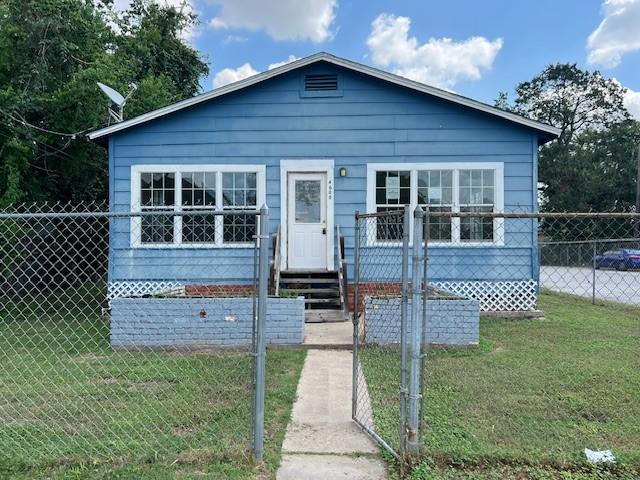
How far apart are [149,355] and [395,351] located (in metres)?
3.17

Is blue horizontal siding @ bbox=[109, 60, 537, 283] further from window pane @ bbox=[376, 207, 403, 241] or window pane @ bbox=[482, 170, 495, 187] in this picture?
window pane @ bbox=[376, 207, 403, 241]

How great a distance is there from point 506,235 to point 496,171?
124 centimetres

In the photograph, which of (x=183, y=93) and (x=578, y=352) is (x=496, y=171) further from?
(x=183, y=93)

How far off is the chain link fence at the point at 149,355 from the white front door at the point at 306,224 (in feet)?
2.91

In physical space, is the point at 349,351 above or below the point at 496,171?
below

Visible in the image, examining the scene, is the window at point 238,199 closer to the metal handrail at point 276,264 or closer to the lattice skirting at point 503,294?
the metal handrail at point 276,264

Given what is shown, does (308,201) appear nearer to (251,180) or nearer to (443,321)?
(251,180)

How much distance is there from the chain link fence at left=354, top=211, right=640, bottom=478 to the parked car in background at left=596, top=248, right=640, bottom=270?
1.6 inches

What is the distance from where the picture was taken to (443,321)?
6.80m

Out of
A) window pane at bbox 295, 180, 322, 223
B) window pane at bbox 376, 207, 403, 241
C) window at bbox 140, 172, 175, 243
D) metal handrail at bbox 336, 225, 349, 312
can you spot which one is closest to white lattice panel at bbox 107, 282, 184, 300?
window at bbox 140, 172, 175, 243

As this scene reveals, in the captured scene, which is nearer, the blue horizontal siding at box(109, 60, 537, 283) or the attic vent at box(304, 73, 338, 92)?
the blue horizontal siding at box(109, 60, 537, 283)

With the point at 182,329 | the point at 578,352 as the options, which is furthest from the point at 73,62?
the point at 578,352

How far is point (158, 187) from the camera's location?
32.6 ft

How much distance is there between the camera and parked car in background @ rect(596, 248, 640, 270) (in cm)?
946
